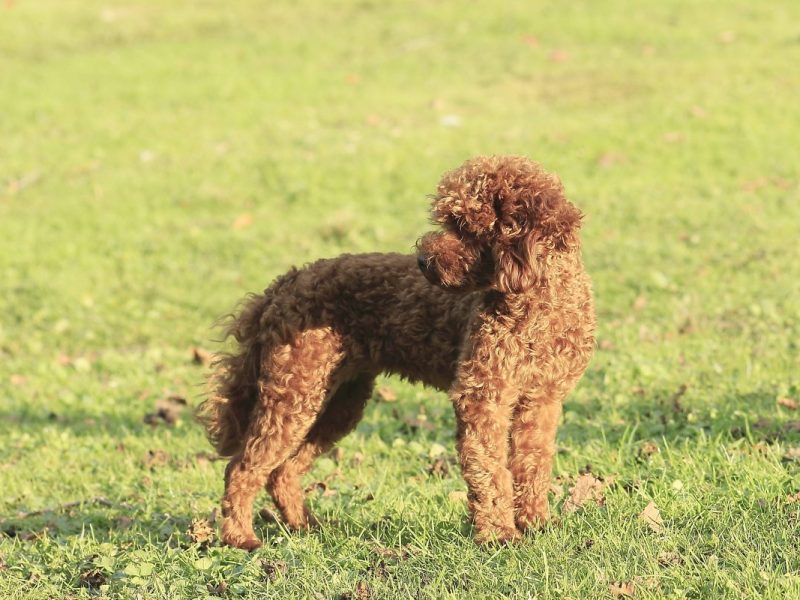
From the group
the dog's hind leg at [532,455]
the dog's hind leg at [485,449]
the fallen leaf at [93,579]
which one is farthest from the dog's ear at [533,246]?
the fallen leaf at [93,579]

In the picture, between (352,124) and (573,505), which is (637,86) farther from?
(573,505)

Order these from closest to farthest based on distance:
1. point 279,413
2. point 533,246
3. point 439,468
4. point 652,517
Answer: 1. point 533,246
2. point 652,517
3. point 279,413
4. point 439,468

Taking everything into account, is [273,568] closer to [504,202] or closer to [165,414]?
[504,202]

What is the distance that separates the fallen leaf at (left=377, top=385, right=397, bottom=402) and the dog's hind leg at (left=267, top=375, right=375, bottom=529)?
7.13ft

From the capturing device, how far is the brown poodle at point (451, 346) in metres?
4.92

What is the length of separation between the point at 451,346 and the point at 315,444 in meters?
1.18

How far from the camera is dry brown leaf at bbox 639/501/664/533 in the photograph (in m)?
4.82

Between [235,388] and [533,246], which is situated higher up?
[533,246]

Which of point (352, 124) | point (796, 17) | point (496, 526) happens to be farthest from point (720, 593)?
point (796, 17)

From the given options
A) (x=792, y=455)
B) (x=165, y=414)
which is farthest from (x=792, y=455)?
(x=165, y=414)

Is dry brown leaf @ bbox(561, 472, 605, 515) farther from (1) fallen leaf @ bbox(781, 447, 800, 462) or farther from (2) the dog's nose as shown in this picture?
(2) the dog's nose

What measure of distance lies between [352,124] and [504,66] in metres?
4.11

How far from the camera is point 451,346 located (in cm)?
541

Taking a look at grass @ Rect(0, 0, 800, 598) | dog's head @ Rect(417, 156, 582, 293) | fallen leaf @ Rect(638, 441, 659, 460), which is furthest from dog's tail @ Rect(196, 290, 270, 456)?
fallen leaf @ Rect(638, 441, 659, 460)
